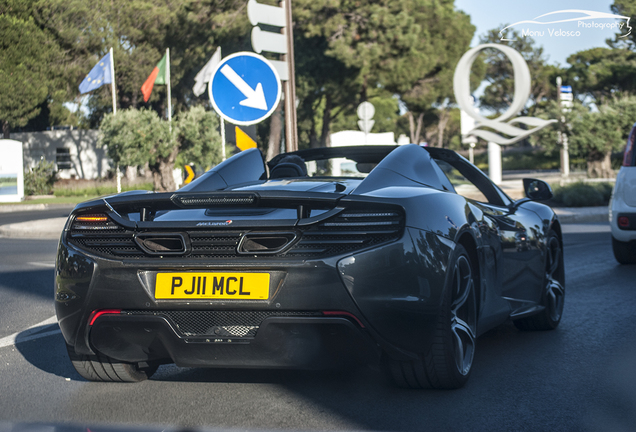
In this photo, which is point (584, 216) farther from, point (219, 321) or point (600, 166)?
point (219, 321)

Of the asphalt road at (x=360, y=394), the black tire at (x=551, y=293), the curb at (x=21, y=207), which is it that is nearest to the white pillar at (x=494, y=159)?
the curb at (x=21, y=207)

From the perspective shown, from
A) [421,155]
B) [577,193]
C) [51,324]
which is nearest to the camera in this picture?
[421,155]

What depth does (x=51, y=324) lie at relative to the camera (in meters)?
6.12

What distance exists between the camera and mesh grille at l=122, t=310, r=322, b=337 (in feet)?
10.9

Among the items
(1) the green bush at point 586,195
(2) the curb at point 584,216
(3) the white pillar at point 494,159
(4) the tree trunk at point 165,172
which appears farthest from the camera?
(3) the white pillar at point 494,159

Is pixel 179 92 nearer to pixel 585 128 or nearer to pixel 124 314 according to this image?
pixel 585 128

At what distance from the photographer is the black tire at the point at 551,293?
552 cm

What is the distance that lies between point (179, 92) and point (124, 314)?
46501 mm

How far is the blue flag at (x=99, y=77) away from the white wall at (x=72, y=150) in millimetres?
18203

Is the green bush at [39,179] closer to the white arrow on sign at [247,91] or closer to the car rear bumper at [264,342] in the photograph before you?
the white arrow on sign at [247,91]

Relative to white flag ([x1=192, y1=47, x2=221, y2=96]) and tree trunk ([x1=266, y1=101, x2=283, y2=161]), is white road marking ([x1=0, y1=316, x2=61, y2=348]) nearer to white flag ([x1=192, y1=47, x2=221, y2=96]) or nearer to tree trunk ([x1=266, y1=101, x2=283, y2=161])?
white flag ([x1=192, y1=47, x2=221, y2=96])

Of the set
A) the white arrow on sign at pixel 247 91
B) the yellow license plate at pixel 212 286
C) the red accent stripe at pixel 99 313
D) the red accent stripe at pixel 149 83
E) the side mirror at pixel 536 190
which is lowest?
the red accent stripe at pixel 99 313

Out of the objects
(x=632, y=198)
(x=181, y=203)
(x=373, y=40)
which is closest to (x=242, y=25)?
(x=373, y=40)

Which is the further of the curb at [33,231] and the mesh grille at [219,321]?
the curb at [33,231]
